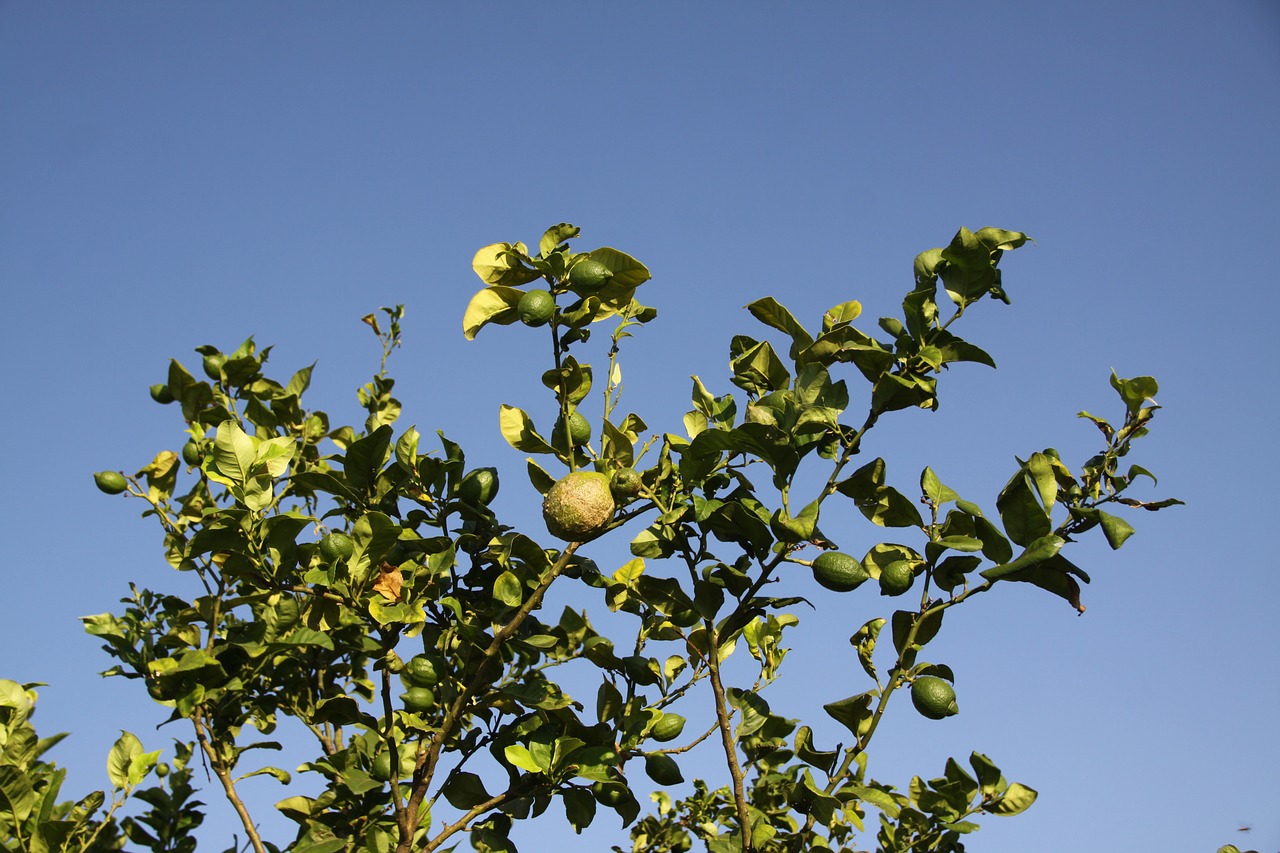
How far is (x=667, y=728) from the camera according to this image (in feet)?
8.03

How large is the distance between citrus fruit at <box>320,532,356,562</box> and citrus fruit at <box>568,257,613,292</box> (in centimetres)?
80

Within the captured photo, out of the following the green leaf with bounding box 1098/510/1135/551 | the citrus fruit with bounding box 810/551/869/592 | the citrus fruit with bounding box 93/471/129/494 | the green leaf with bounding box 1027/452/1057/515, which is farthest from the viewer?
the citrus fruit with bounding box 93/471/129/494

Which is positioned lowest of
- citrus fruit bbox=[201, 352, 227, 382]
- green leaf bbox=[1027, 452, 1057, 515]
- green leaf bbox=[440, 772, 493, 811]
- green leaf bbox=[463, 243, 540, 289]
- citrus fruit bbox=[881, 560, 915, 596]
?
green leaf bbox=[440, 772, 493, 811]

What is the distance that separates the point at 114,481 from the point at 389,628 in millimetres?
1250

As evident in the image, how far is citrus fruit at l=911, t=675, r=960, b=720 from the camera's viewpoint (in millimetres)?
1937

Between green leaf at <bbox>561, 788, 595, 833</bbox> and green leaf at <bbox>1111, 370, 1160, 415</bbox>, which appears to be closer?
green leaf at <bbox>1111, 370, 1160, 415</bbox>

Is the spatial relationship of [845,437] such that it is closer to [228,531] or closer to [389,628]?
[389,628]

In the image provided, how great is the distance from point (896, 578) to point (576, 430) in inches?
31.2

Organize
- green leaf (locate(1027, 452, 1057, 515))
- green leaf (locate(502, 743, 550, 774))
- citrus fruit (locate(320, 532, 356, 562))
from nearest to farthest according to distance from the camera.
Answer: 1. green leaf (locate(1027, 452, 1057, 515))
2. green leaf (locate(502, 743, 550, 774))
3. citrus fruit (locate(320, 532, 356, 562))

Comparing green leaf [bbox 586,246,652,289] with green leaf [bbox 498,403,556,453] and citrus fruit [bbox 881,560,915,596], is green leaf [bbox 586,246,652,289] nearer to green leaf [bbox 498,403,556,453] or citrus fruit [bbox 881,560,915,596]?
green leaf [bbox 498,403,556,453]

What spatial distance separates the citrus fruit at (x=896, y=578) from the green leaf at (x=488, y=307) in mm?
964

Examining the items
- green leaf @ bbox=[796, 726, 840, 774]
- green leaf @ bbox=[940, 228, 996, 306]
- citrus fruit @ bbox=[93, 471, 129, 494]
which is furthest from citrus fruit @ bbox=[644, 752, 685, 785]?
citrus fruit @ bbox=[93, 471, 129, 494]

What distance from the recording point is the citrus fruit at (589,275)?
2.19 m

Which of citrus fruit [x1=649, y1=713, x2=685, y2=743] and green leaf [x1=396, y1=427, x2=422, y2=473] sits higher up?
green leaf [x1=396, y1=427, x2=422, y2=473]
